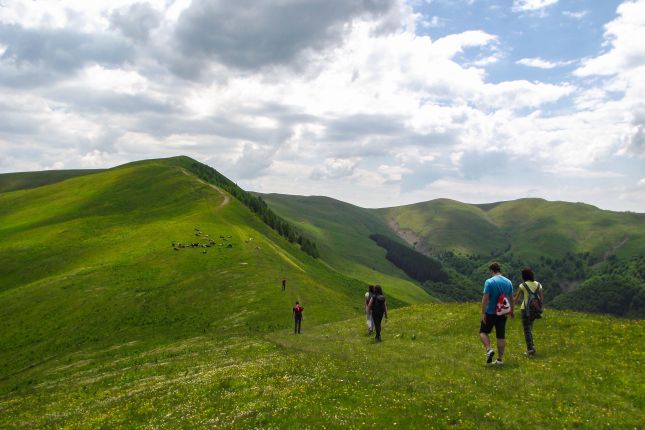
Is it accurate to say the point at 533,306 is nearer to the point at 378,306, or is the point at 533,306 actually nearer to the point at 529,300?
the point at 529,300

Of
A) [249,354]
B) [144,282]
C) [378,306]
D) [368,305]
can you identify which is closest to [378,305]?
[378,306]

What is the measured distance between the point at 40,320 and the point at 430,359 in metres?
65.5

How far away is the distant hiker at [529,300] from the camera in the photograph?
21.3 metres

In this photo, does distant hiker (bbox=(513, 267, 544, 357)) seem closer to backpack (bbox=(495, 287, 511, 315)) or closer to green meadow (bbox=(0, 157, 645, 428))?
backpack (bbox=(495, 287, 511, 315))

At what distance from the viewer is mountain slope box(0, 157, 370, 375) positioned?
2340 inches

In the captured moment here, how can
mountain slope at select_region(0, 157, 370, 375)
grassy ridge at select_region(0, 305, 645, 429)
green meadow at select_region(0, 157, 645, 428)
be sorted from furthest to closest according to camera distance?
mountain slope at select_region(0, 157, 370, 375) → green meadow at select_region(0, 157, 645, 428) → grassy ridge at select_region(0, 305, 645, 429)

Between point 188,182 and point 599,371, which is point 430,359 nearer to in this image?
point 599,371

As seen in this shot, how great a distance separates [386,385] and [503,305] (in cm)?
666

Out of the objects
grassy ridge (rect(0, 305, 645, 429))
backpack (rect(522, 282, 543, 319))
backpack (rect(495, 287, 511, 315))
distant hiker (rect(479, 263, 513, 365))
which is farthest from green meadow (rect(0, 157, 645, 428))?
backpack (rect(495, 287, 511, 315))

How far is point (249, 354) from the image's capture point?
3250 centimetres

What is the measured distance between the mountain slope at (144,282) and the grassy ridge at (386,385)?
71.6ft

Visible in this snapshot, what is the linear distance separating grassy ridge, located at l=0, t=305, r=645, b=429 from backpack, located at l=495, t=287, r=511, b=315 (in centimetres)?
262

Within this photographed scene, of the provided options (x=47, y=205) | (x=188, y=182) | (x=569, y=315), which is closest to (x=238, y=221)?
(x=188, y=182)

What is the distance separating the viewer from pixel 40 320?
66.1 m
